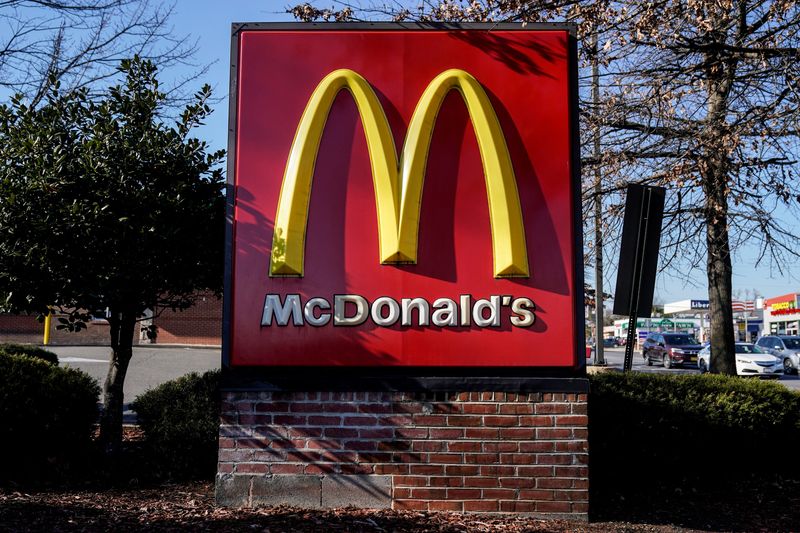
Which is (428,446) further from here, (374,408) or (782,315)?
(782,315)

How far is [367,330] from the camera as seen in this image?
550cm

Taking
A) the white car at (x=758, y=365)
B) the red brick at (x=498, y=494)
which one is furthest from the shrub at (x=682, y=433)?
the white car at (x=758, y=365)

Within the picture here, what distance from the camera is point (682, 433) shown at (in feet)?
22.3

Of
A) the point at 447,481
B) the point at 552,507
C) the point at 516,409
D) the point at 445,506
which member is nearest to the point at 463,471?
the point at 447,481

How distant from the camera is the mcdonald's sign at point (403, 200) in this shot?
5.50m

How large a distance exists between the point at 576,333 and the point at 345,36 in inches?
119

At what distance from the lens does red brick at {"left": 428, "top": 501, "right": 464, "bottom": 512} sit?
5.34 meters

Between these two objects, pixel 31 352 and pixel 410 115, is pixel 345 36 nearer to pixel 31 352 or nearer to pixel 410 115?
pixel 410 115

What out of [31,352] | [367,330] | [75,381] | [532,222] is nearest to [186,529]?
[367,330]

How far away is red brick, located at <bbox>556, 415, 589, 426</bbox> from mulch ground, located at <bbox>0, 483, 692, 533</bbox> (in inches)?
28.6

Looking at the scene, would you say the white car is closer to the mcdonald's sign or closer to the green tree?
the mcdonald's sign

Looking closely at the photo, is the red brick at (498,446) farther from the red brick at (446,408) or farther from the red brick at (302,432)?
the red brick at (302,432)

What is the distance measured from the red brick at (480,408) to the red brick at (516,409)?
7 centimetres

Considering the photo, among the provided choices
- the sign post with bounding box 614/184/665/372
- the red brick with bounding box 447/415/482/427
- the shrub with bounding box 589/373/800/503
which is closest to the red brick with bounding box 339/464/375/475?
the red brick with bounding box 447/415/482/427
